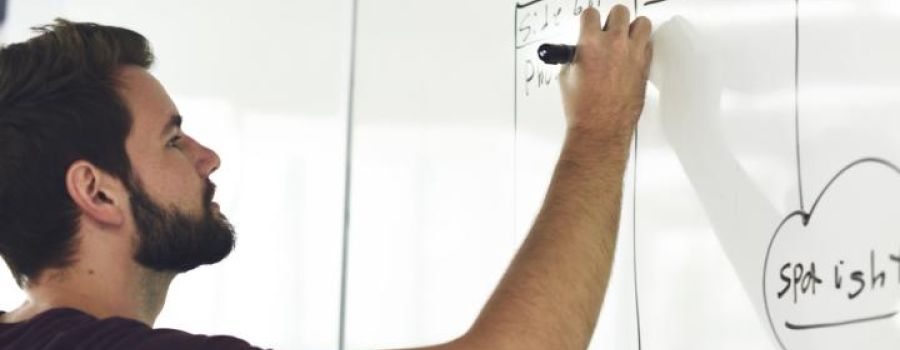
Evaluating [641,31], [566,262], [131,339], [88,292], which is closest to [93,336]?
[131,339]

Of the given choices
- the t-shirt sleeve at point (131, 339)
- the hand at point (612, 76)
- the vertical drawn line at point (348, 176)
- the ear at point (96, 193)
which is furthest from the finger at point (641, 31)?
the vertical drawn line at point (348, 176)

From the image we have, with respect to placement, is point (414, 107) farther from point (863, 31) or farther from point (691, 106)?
point (863, 31)

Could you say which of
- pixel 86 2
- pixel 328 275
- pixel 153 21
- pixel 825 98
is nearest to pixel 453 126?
pixel 328 275

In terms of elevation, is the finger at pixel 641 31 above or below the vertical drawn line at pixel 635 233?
above

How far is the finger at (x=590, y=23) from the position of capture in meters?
0.88

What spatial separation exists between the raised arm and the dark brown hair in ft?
1.24

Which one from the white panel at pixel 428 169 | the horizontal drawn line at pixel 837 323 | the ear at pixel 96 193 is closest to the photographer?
the horizontal drawn line at pixel 837 323

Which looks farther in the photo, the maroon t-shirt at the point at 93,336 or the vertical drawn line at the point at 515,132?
the vertical drawn line at the point at 515,132

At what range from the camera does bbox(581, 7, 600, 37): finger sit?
0.88 metres

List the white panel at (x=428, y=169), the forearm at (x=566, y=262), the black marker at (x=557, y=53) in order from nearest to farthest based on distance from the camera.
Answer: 1. the forearm at (x=566, y=262)
2. the black marker at (x=557, y=53)
3. the white panel at (x=428, y=169)

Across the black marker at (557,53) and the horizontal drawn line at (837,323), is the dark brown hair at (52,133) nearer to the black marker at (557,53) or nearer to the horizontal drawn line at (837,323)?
the black marker at (557,53)

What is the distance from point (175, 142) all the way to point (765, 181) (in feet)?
1.74

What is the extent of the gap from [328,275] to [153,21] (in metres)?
0.47

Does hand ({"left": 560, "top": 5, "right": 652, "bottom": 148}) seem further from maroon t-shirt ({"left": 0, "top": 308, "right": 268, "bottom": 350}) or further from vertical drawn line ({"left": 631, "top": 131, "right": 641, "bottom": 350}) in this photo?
maroon t-shirt ({"left": 0, "top": 308, "right": 268, "bottom": 350})
